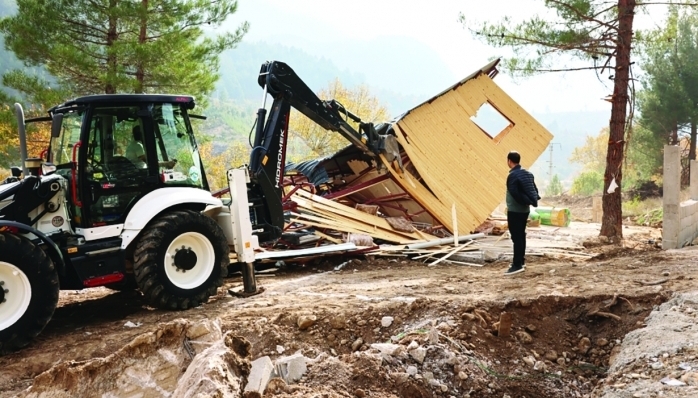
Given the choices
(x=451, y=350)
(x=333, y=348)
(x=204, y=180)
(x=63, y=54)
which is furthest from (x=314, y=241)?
(x=63, y=54)

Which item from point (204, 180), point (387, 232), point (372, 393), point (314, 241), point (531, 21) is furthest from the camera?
point (531, 21)

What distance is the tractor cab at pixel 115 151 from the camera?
6.53 m

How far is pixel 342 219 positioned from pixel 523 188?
3.89m

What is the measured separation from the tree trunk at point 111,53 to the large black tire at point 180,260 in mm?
11227

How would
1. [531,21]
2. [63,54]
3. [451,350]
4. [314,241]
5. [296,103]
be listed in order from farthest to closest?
1. [63,54]
2. [531,21]
3. [314,241]
4. [296,103]
5. [451,350]

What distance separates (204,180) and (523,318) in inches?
169

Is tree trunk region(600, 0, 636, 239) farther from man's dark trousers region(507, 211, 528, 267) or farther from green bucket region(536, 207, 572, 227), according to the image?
green bucket region(536, 207, 572, 227)

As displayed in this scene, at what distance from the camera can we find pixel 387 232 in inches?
462

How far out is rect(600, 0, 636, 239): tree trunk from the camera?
12.8 meters

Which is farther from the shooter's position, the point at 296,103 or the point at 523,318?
the point at 296,103

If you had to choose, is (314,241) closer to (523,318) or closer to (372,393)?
(523,318)

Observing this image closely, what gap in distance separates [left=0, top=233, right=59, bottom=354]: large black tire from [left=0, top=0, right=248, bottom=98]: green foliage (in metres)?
11.9

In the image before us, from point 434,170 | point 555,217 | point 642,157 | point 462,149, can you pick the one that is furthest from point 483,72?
point 642,157

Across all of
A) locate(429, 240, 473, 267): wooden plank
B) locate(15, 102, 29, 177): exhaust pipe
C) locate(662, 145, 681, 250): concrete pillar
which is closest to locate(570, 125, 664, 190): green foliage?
locate(662, 145, 681, 250): concrete pillar
